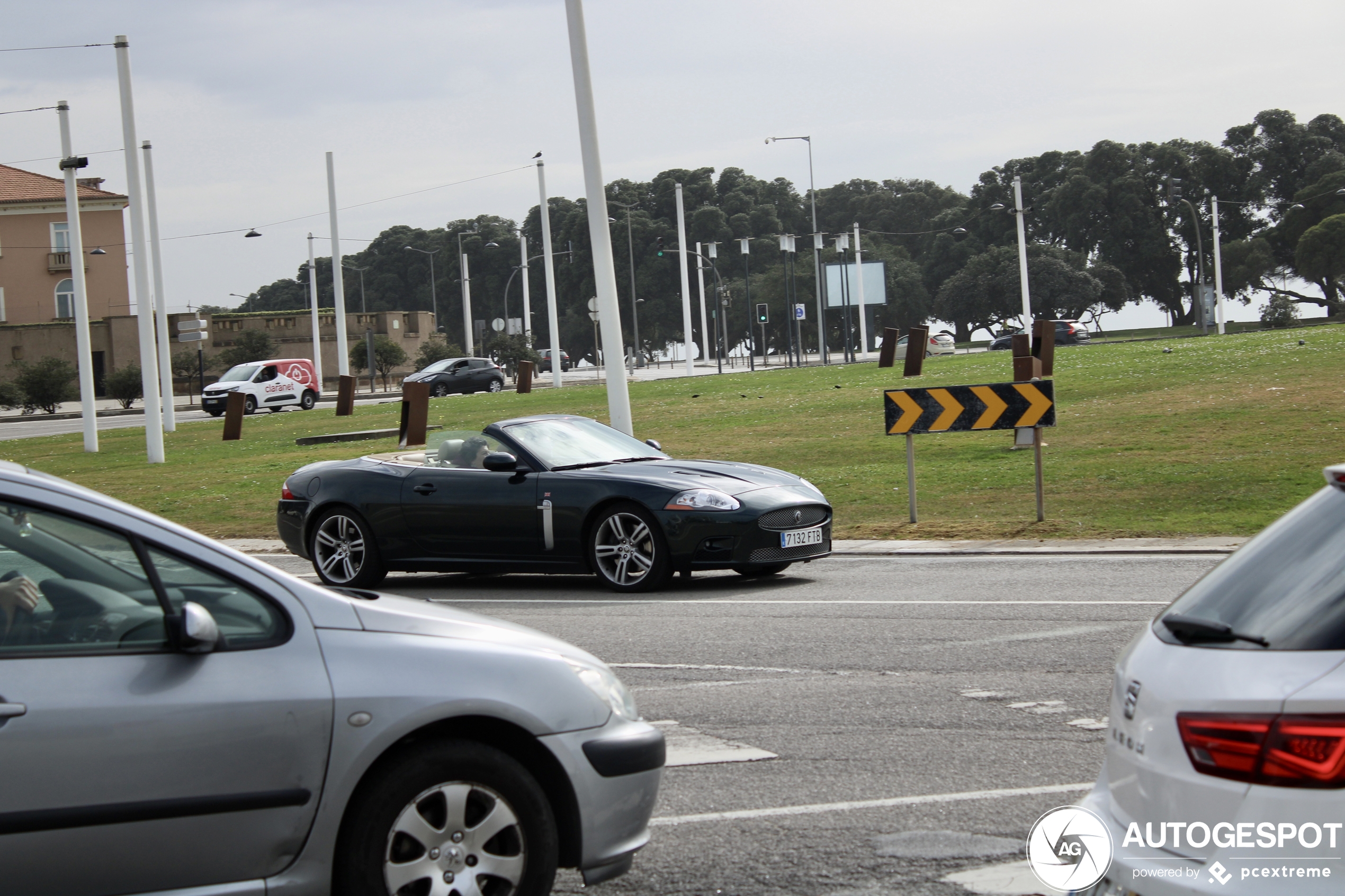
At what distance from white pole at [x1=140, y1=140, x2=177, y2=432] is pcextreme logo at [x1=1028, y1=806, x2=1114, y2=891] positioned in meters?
30.7

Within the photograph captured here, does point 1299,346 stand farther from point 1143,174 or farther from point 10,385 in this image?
point 1143,174

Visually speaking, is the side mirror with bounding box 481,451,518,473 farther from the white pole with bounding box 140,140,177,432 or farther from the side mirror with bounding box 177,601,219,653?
the white pole with bounding box 140,140,177,432

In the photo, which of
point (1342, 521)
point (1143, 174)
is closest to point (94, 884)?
point (1342, 521)

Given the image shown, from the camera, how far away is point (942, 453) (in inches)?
828

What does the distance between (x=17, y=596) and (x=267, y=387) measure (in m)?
47.4

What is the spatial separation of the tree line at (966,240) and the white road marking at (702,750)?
70557mm

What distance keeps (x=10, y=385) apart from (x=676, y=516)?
56.4m

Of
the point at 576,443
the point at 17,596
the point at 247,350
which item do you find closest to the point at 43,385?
the point at 247,350

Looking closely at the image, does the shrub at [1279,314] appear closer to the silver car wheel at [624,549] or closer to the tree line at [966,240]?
the tree line at [966,240]

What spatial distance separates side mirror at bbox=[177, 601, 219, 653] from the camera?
360 cm

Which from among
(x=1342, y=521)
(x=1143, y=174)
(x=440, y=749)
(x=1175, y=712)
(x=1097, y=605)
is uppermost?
(x=1143, y=174)

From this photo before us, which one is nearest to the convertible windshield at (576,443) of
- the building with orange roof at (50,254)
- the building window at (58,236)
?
the building with orange roof at (50,254)

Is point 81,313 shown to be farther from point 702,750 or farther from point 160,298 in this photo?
point 702,750

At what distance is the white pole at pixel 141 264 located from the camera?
2895cm
